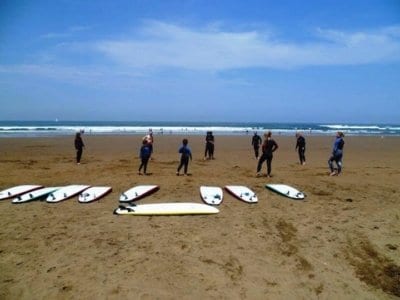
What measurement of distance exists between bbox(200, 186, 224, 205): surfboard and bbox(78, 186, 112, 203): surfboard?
264 cm

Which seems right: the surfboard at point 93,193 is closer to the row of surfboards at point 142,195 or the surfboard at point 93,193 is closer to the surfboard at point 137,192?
the row of surfboards at point 142,195

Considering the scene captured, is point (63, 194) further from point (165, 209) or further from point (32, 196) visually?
point (165, 209)

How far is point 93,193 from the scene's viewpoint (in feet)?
32.8

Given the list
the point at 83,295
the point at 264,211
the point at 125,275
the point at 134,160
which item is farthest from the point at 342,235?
the point at 134,160

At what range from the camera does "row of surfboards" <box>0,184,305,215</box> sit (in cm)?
870

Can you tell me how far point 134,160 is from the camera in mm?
18375

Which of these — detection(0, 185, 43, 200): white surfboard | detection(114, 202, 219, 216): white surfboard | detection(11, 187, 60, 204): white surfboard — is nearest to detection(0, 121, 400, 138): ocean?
detection(0, 185, 43, 200): white surfboard

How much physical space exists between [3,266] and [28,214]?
7.57ft

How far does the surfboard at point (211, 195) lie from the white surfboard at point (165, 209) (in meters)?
0.44

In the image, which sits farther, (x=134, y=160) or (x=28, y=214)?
(x=134, y=160)

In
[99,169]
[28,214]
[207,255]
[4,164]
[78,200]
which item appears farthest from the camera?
[4,164]

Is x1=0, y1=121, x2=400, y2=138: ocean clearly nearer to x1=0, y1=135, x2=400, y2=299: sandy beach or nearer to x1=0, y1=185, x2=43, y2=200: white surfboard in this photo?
x1=0, y1=185, x2=43, y2=200: white surfboard

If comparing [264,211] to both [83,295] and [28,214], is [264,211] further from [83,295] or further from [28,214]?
[28,214]

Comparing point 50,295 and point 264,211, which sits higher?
point 264,211
